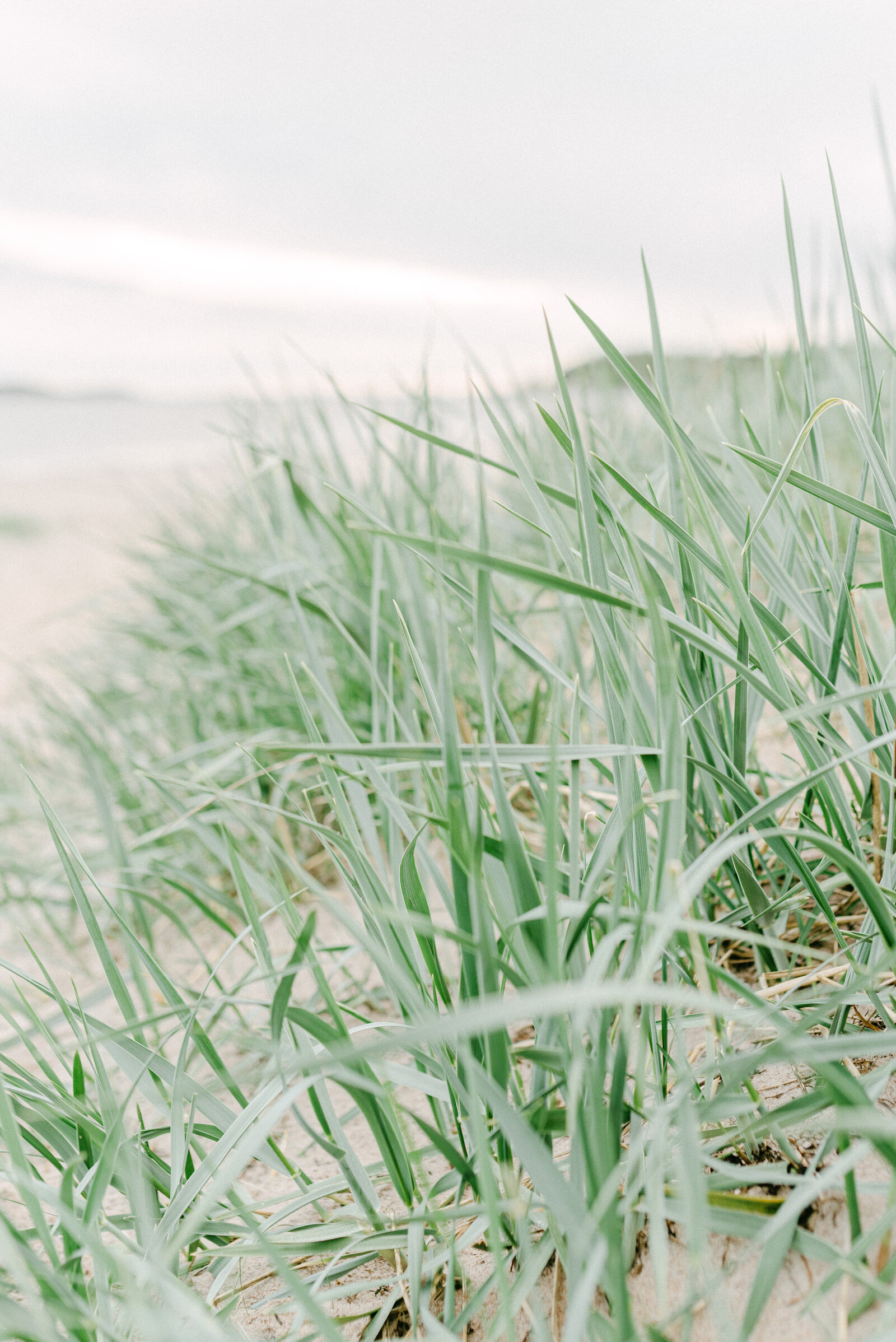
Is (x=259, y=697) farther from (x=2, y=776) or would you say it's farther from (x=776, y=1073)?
(x=776, y=1073)

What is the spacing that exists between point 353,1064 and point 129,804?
3.05 ft

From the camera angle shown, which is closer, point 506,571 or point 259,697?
point 506,571

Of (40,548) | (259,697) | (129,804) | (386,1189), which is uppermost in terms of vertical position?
(40,548)

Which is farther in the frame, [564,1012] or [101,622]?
[101,622]

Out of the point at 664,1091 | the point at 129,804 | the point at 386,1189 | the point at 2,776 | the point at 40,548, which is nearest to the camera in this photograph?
the point at 664,1091

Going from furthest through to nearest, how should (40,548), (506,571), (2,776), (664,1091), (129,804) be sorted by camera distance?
(40,548) → (2,776) → (129,804) → (664,1091) → (506,571)

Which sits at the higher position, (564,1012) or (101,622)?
(101,622)

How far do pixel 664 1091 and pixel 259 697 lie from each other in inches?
37.4

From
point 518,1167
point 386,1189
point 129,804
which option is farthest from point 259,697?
point 518,1167

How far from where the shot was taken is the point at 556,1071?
39 cm

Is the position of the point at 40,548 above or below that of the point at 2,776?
above

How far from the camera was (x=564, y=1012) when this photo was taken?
0.37 metres

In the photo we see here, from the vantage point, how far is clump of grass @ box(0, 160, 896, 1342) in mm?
337

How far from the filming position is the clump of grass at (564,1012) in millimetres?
337
